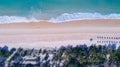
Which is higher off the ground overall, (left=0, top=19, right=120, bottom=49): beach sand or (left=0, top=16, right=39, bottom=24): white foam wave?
(left=0, top=16, right=39, bottom=24): white foam wave

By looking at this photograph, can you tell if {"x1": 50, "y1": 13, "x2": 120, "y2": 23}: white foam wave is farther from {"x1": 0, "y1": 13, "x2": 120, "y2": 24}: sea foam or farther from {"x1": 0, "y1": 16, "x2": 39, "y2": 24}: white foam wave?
{"x1": 0, "y1": 16, "x2": 39, "y2": 24}: white foam wave

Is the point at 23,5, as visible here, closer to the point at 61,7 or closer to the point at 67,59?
the point at 61,7

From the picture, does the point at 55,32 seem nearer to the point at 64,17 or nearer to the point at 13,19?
the point at 64,17

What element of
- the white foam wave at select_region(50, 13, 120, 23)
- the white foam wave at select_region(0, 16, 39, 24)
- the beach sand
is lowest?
the beach sand

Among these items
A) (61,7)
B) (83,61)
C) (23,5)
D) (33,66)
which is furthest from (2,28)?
(83,61)

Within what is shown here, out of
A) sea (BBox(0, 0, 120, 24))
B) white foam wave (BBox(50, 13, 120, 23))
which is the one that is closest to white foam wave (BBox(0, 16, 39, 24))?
sea (BBox(0, 0, 120, 24))

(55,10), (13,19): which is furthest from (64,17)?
(13,19)
